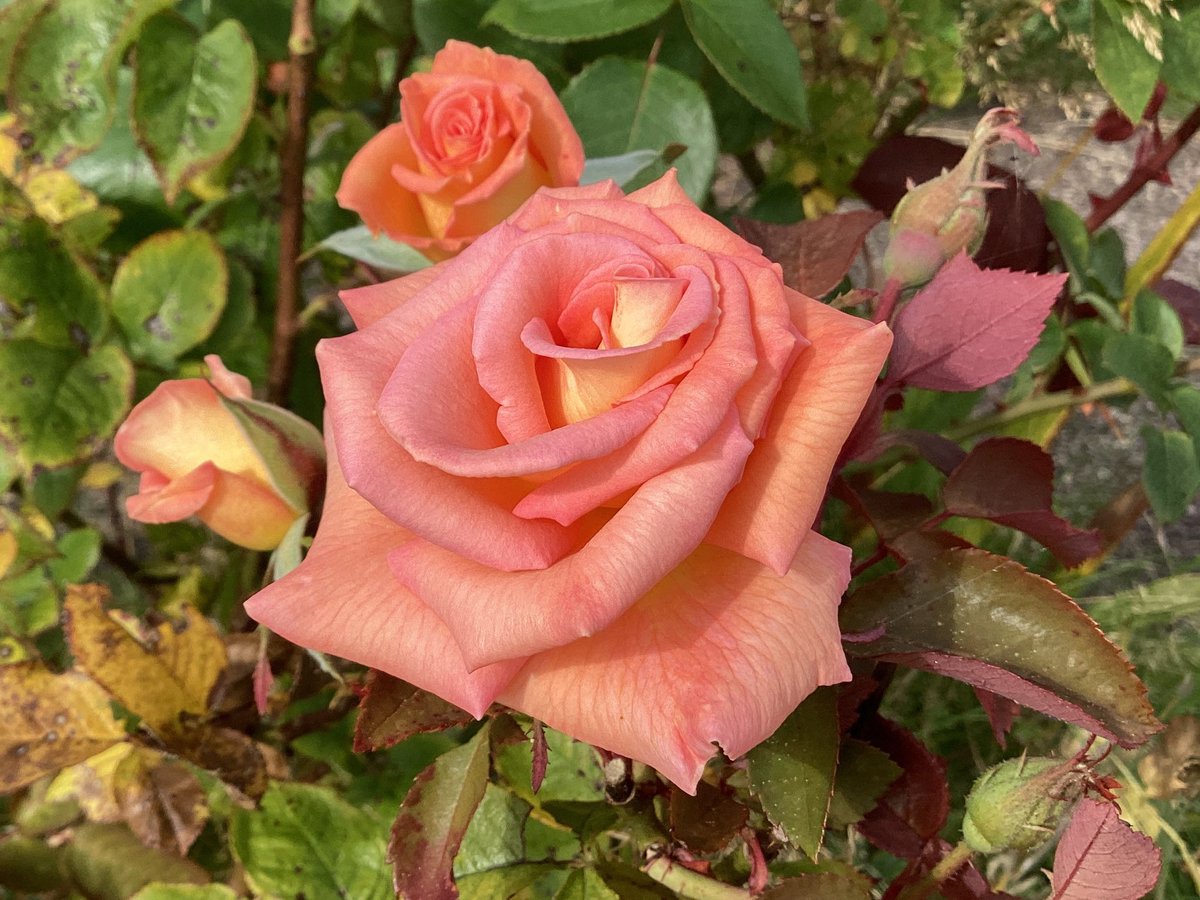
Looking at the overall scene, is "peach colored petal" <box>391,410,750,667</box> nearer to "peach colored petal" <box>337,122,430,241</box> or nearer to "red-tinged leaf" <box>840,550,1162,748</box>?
"red-tinged leaf" <box>840,550,1162,748</box>

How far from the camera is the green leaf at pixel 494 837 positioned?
1.45 feet

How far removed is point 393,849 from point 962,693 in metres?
0.73

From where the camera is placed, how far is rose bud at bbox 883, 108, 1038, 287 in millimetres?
354

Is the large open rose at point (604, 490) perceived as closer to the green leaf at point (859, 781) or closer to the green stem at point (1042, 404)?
the green leaf at point (859, 781)

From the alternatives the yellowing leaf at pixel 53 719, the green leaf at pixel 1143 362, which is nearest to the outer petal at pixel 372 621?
the yellowing leaf at pixel 53 719

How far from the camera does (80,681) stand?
552 millimetres

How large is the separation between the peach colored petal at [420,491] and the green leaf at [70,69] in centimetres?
46

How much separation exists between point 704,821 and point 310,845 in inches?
10.3

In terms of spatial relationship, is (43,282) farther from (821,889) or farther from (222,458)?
(821,889)

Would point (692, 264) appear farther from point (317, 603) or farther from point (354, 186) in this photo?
point (354, 186)

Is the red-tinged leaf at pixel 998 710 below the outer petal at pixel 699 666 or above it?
below

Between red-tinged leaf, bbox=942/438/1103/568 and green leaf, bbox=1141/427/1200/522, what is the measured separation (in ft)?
0.60

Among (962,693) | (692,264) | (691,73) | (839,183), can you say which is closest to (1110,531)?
(962,693)

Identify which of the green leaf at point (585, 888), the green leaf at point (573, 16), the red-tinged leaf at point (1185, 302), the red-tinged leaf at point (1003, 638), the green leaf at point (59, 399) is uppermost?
the green leaf at point (573, 16)
